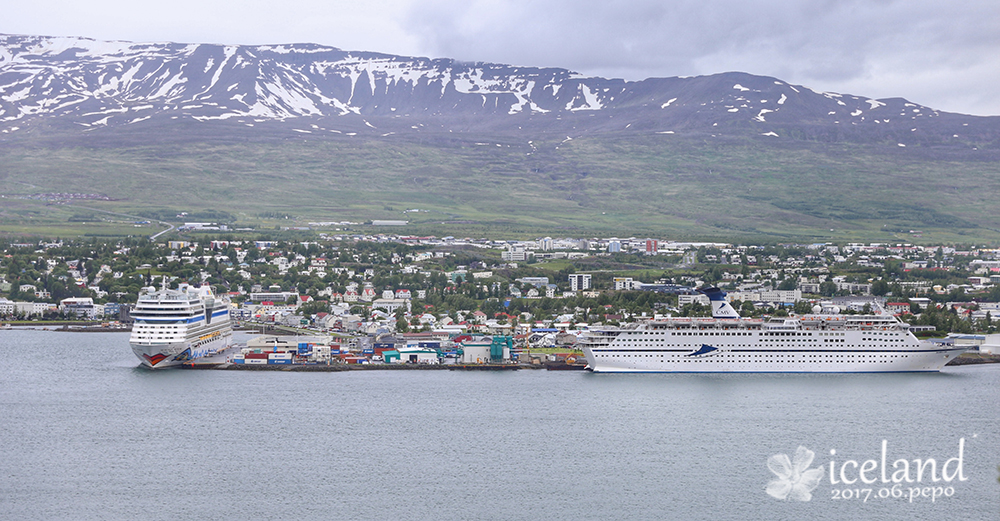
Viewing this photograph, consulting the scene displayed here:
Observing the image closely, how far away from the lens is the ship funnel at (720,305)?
85.9 ft

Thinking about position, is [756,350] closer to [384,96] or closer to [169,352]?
[169,352]

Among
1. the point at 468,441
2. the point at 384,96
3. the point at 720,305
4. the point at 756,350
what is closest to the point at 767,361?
the point at 756,350

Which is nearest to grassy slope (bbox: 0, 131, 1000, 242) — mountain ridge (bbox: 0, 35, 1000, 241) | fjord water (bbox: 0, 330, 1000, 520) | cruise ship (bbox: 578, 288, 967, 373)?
mountain ridge (bbox: 0, 35, 1000, 241)

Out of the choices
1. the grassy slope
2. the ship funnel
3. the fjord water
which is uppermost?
the grassy slope

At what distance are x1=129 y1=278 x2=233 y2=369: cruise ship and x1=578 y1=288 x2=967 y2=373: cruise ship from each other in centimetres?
948

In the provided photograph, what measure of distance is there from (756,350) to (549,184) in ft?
189

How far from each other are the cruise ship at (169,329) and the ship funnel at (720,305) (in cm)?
1243

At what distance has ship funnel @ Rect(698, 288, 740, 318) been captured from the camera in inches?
1030

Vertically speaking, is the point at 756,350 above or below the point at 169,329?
below

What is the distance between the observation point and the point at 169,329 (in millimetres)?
26547

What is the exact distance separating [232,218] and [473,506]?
181 feet

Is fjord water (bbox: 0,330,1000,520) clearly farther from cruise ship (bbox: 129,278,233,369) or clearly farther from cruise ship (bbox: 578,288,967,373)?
cruise ship (bbox: 129,278,233,369)

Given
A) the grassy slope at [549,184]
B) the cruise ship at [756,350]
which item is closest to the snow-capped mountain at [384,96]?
the grassy slope at [549,184]

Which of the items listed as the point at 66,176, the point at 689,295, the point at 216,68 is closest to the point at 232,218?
the point at 66,176
